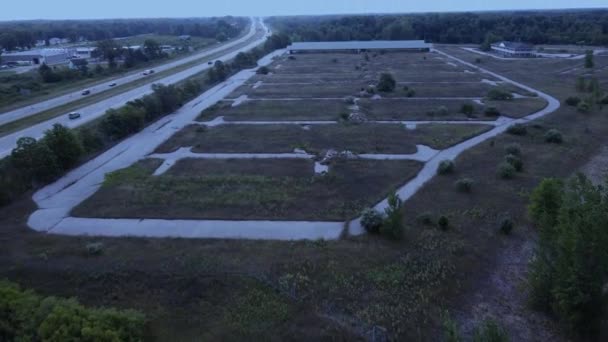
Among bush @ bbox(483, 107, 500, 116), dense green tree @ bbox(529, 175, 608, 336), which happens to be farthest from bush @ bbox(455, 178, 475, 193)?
bush @ bbox(483, 107, 500, 116)

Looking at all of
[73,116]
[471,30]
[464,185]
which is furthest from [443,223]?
[471,30]

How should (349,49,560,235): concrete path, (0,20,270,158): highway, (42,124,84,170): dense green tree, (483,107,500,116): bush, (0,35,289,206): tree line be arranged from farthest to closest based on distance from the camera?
(483,107,500,116): bush
(0,20,270,158): highway
(42,124,84,170): dense green tree
(0,35,289,206): tree line
(349,49,560,235): concrete path

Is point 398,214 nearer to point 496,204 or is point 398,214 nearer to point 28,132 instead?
point 496,204

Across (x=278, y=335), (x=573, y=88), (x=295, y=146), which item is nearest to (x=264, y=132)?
(x=295, y=146)

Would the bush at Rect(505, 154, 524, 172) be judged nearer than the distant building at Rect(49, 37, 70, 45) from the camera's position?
Yes

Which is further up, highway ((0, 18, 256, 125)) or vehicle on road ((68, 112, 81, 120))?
highway ((0, 18, 256, 125))

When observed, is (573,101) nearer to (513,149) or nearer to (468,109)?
(468,109)

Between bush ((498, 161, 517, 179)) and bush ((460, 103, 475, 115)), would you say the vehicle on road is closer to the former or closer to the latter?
bush ((460, 103, 475, 115))
